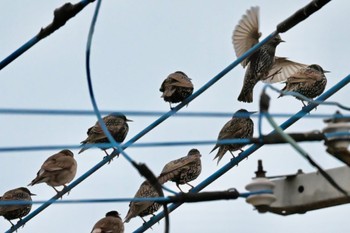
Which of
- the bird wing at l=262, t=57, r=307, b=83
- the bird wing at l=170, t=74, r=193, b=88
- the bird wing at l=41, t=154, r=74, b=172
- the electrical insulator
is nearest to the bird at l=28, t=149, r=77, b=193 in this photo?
the bird wing at l=41, t=154, r=74, b=172

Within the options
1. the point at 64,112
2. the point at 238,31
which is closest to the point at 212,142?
the point at 64,112

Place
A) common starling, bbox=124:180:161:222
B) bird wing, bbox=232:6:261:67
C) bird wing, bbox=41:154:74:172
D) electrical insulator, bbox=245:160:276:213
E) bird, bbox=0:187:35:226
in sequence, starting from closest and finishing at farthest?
electrical insulator, bbox=245:160:276:213 → bird wing, bbox=232:6:261:67 → common starling, bbox=124:180:161:222 → bird wing, bbox=41:154:74:172 → bird, bbox=0:187:35:226

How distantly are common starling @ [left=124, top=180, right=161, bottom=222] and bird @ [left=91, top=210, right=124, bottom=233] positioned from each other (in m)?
0.18

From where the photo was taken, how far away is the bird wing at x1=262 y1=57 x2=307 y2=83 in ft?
44.4

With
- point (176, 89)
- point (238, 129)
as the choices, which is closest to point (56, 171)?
point (176, 89)

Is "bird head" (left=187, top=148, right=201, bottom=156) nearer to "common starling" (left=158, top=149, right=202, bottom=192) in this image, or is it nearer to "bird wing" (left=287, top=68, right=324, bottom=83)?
"common starling" (left=158, top=149, right=202, bottom=192)

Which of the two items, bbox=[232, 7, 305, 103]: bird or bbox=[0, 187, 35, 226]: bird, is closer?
bbox=[232, 7, 305, 103]: bird

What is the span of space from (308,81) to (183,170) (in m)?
1.69

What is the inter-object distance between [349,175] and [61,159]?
25.8 feet

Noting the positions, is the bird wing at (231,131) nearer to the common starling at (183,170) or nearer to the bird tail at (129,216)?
the common starling at (183,170)

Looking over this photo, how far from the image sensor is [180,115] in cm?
735

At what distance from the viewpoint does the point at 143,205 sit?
13.3m

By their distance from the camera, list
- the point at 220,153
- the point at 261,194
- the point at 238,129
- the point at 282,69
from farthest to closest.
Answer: the point at 282,69 → the point at 238,129 → the point at 220,153 → the point at 261,194

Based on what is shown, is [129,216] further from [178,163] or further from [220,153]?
[220,153]
